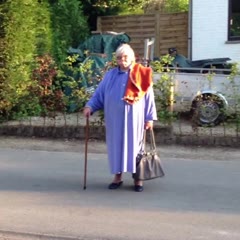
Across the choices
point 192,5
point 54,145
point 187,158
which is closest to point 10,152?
point 54,145

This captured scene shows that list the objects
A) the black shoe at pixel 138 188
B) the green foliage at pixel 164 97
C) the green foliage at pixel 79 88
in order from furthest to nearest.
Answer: the green foliage at pixel 79 88 → the green foliage at pixel 164 97 → the black shoe at pixel 138 188

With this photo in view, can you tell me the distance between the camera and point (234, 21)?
1609 cm

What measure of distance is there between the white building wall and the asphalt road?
263 inches

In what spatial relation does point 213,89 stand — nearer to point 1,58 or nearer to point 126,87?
point 1,58

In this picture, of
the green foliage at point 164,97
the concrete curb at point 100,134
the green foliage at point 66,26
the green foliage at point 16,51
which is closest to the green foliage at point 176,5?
the green foliage at point 66,26

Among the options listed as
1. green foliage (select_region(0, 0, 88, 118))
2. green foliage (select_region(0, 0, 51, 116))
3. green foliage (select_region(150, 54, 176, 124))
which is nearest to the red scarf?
green foliage (select_region(150, 54, 176, 124))

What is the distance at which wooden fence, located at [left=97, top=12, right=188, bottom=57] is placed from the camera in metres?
17.0

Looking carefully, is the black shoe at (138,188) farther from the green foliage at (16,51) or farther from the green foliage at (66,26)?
the green foliage at (66,26)

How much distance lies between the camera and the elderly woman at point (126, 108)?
7102 millimetres

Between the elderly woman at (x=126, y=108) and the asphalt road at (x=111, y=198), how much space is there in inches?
17.7

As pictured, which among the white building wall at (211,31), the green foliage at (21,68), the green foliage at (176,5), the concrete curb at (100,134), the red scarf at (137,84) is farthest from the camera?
the green foliage at (176,5)

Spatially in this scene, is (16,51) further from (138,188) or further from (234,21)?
(234,21)

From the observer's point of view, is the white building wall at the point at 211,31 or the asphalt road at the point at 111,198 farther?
the white building wall at the point at 211,31

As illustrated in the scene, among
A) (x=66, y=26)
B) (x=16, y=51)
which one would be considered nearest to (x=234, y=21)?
(x=66, y=26)
